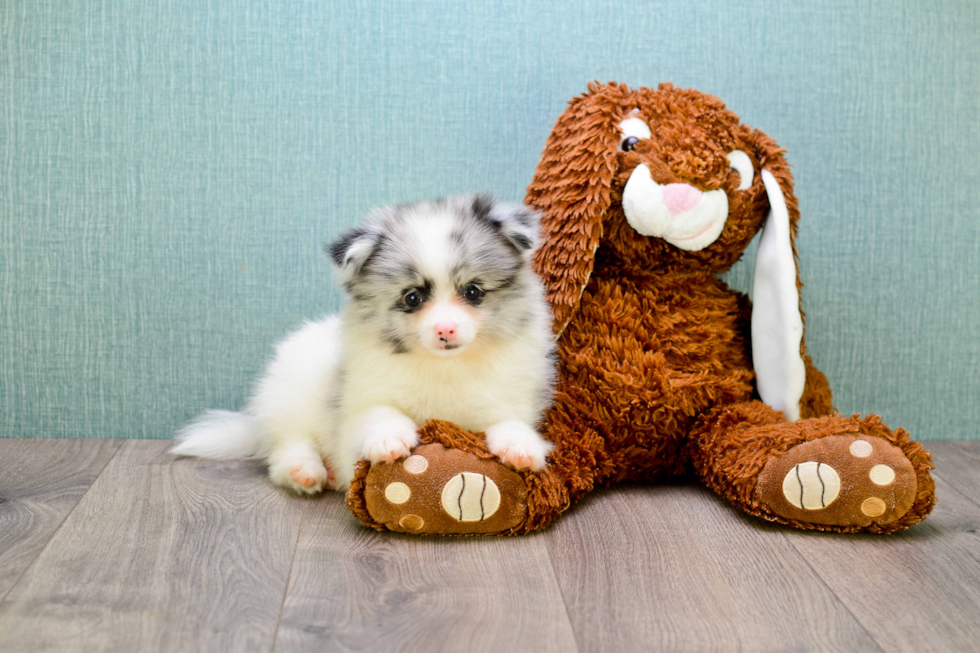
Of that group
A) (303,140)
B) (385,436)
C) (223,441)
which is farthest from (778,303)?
(223,441)

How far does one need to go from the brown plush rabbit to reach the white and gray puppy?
7 cm

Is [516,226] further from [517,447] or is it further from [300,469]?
[300,469]

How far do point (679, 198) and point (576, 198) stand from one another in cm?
19

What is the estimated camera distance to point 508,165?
1963 millimetres

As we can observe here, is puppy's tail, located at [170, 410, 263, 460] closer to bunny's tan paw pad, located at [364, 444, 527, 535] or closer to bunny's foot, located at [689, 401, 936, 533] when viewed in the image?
bunny's tan paw pad, located at [364, 444, 527, 535]

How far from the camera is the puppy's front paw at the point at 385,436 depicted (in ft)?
4.46

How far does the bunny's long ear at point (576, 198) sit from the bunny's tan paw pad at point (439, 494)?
0.37 metres

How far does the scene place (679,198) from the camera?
154 centimetres

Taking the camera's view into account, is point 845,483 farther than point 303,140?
No

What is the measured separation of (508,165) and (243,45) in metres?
0.67

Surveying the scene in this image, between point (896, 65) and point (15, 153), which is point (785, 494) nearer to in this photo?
point (896, 65)

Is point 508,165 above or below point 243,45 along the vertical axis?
below

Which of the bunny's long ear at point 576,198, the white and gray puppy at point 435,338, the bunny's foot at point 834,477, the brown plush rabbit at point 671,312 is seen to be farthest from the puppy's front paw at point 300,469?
the bunny's foot at point 834,477

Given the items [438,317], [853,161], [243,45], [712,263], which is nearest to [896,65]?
[853,161]
